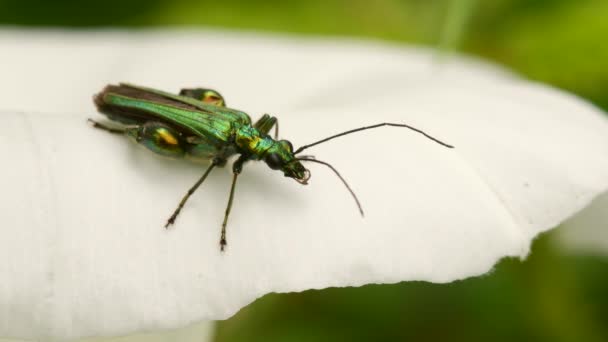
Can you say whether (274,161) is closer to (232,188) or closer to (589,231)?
(232,188)

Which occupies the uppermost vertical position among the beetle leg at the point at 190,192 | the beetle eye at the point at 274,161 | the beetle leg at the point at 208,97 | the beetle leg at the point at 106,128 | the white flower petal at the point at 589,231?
the white flower petal at the point at 589,231

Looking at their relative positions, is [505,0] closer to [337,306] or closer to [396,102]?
[337,306]

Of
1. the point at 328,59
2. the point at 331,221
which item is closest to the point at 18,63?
the point at 328,59

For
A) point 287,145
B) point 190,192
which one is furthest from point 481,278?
point 190,192

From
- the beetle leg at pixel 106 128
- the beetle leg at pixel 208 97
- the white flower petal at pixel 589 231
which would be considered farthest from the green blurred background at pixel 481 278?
the beetle leg at pixel 106 128

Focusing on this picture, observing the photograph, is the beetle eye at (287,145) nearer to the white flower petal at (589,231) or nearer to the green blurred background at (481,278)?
the white flower petal at (589,231)

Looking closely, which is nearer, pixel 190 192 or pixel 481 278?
pixel 190 192
